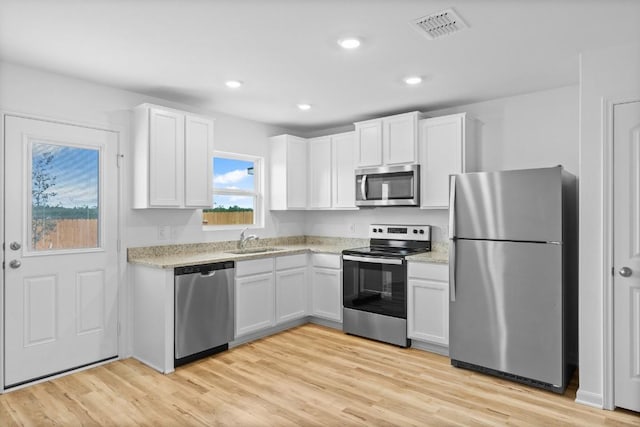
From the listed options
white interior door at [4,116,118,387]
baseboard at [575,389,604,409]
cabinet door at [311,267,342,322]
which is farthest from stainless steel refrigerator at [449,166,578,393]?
white interior door at [4,116,118,387]

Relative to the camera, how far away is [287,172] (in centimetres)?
Result: 490

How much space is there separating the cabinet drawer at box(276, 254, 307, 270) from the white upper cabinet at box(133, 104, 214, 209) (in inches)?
37.8

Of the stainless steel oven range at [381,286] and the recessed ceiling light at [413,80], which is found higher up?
the recessed ceiling light at [413,80]

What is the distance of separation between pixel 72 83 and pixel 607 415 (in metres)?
4.61

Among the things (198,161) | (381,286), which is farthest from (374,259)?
(198,161)

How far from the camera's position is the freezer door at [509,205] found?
2863 millimetres

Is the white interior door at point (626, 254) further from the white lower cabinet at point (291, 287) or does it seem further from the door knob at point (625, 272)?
the white lower cabinet at point (291, 287)

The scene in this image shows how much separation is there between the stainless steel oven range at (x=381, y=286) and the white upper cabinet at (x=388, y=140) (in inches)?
31.3

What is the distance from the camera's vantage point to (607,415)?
2.56 meters

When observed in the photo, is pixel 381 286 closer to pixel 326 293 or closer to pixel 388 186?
pixel 326 293

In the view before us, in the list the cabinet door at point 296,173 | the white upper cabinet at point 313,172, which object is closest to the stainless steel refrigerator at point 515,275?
the white upper cabinet at point 313,172

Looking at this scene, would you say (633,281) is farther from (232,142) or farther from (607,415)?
(232,142)

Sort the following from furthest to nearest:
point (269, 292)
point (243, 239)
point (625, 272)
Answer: point (243, 239) → point (269, 292) → point (625, 272)

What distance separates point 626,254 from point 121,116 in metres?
4.07
